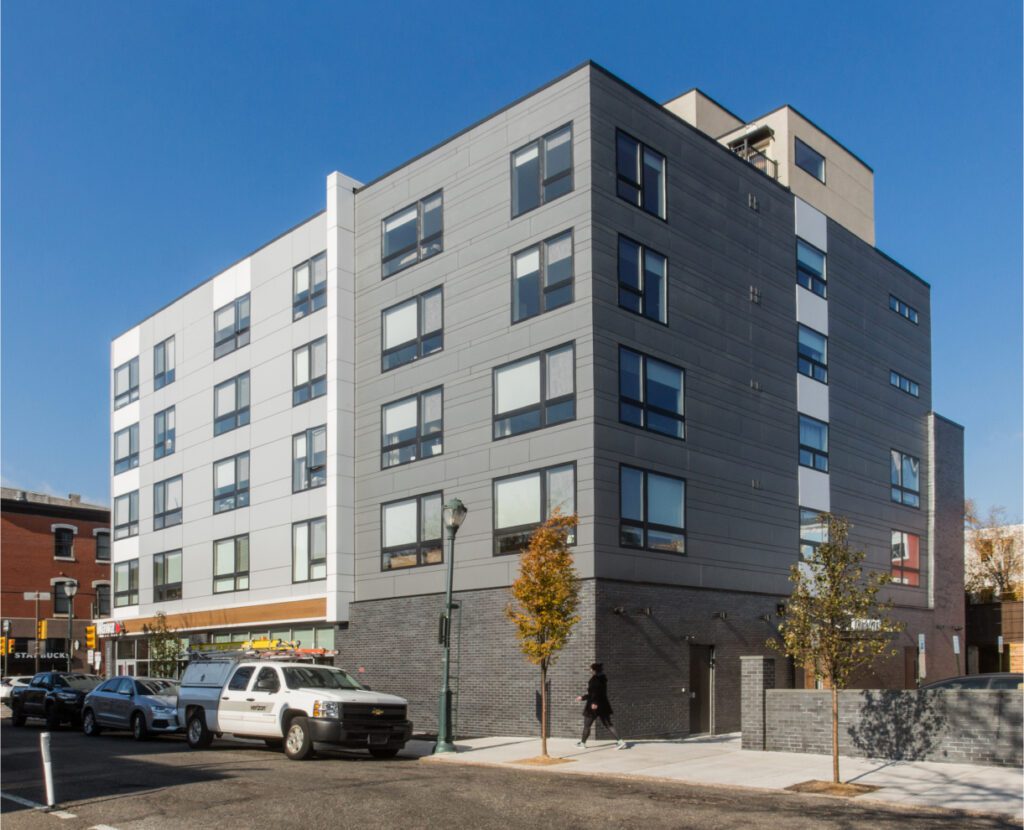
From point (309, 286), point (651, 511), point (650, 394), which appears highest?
point (309, 286)

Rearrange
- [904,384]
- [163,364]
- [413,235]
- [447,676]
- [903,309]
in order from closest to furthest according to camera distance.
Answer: [447,676], [413,235], [904,384], [903,309], [163,364]

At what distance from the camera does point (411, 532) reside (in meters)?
31.3

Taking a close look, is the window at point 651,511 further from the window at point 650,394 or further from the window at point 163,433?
the window at point 163,433

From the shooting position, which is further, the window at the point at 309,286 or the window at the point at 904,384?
the window at the point at 904,384

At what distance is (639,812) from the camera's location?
1383 cm

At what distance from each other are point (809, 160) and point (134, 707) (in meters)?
27.4

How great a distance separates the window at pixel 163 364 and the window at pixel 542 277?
20.0 m

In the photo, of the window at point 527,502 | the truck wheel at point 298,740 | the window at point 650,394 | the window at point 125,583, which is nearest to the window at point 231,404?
the window at point 125,583

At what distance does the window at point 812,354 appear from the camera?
114 feet

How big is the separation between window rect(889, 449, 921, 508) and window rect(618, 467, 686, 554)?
546 inches

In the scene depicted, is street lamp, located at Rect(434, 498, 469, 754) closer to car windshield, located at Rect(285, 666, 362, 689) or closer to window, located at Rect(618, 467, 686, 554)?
car windshield, located at Rect(285, 666, 362, 689)

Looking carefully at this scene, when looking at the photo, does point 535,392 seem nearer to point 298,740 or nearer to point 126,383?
point 298,740

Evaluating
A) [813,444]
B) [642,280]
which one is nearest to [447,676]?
[642,280]

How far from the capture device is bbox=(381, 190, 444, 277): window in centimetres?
3184
